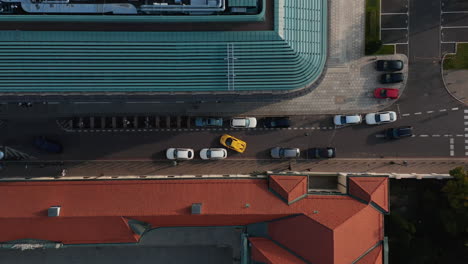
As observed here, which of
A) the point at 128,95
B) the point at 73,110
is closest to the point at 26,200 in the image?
the point at 73,110

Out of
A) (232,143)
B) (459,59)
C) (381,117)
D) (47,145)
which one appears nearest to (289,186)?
(232,143)

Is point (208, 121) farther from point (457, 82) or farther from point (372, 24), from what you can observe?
point (457, 82)

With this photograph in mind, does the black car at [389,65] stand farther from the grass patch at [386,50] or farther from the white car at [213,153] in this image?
the white car at [213,153]

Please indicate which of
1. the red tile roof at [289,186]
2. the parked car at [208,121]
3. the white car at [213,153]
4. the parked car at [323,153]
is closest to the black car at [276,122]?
the parked car at [323,153]

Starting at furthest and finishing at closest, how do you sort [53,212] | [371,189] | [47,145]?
1. [47,145]
2. [371,189]
3. [53,212]

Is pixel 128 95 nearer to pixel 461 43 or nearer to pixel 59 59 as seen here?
pixel 59 59
